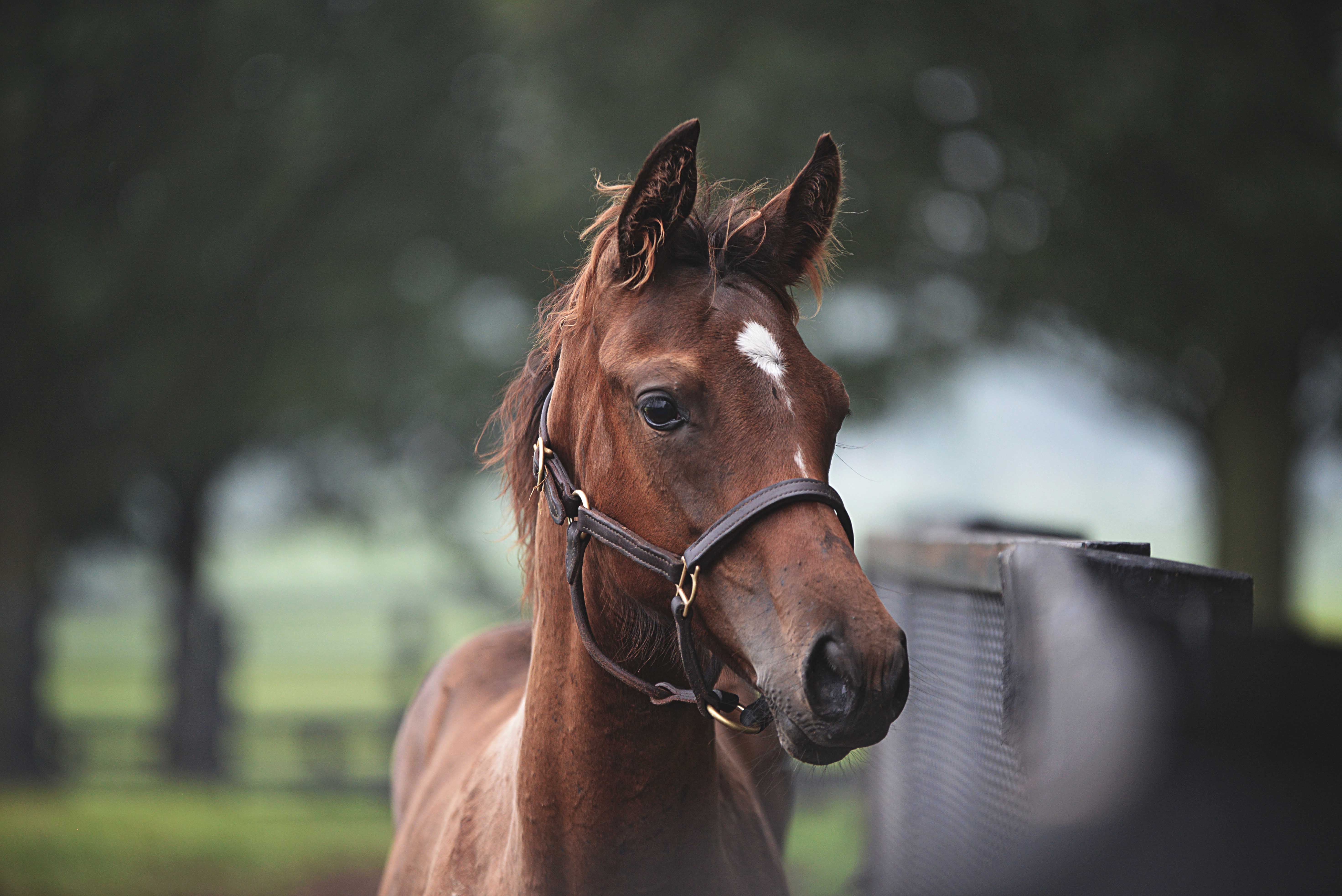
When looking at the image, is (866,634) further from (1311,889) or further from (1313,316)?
(1313,316)

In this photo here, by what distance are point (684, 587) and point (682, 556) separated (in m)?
0.05

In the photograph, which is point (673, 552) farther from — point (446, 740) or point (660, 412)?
point (446, 740)

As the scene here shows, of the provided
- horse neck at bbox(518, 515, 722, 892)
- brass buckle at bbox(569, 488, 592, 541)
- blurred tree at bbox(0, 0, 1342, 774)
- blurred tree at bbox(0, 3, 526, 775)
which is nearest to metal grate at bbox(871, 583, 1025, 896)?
horse neck at bbox(518, 515, 722, 892)

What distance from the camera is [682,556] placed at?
5.46 feet

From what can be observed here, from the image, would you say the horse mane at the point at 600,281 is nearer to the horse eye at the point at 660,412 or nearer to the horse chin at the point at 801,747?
the horse eye at the point at 660,412

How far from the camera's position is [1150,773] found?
1188 millimetres

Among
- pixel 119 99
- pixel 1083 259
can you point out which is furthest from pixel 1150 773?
pixel 119 99

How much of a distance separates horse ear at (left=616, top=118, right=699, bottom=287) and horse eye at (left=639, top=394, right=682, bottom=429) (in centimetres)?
27

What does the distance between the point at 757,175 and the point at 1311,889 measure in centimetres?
839

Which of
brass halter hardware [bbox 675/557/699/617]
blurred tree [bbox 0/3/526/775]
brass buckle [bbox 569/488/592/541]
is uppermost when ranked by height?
blurred tree [bbox 0/3/526/775]

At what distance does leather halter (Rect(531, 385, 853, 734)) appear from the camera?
1.58 m

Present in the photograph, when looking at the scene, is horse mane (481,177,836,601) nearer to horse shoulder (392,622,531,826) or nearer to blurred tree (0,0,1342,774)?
horse shoulder (392,622,531,826)

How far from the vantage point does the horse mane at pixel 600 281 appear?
1877 mm

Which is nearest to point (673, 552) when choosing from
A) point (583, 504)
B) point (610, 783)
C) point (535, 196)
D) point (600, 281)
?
point (583, 504)
